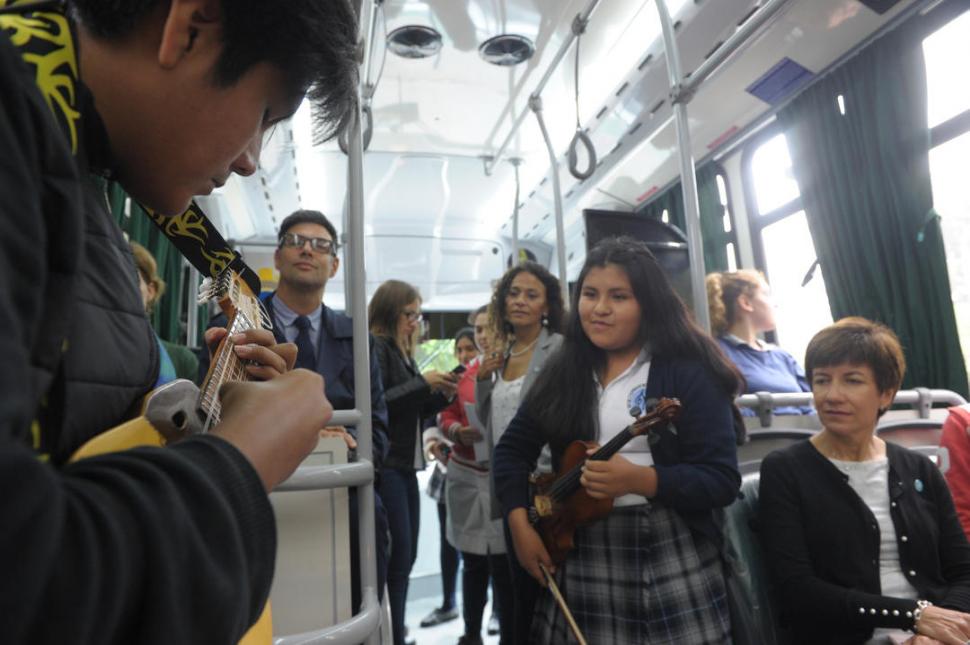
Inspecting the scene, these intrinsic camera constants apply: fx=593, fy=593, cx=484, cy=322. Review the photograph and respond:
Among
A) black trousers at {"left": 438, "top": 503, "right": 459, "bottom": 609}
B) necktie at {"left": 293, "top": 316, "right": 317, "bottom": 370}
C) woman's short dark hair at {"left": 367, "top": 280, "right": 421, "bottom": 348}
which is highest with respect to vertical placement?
woman's short dark hair at {"left": 367, "top": 280, "right": 421, "bottom": 348}

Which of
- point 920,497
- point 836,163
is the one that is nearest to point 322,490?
point 920,497

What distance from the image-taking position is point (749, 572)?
166 cm

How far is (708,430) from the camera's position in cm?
154

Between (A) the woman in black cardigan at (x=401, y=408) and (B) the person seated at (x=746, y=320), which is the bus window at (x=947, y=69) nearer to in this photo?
(B) the person seated at (x=746, y=320)

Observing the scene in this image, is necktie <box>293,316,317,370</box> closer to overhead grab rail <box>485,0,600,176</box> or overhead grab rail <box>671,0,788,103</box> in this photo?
overhead grab rail <box>671,0,788,103</box>

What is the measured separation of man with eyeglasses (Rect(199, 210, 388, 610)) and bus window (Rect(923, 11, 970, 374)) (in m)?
3.26

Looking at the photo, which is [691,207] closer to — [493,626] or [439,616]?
[493,626]

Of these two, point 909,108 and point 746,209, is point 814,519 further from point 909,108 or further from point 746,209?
point 746,209

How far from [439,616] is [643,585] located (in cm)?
241

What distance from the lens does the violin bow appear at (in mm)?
1473

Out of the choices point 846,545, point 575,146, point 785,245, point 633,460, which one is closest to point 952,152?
point 785,245

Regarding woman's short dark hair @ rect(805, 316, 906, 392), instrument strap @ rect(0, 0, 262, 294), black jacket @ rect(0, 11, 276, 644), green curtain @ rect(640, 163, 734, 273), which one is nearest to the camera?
black jacket @ rect(0, 11, 276, 644)

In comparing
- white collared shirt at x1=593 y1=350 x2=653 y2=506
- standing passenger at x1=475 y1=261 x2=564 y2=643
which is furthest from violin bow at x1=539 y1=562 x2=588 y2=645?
standing passenger at x1=475 y1=261 x2=564 y2=643

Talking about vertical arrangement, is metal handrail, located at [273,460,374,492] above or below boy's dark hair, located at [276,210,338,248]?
below
